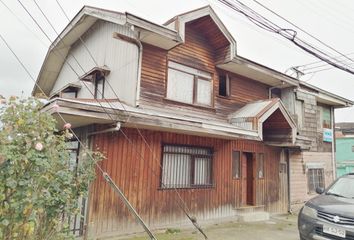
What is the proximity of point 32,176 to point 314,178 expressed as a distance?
48.7 ft

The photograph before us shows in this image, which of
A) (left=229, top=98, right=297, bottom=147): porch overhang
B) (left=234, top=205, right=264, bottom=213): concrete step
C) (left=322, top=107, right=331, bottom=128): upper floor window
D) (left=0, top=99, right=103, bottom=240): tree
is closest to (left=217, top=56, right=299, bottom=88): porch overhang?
(left=229, top=98, right=297, bottom=147): porch overhang

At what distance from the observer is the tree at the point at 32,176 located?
321cm

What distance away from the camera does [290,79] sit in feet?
43.6

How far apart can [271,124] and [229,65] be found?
3.08m

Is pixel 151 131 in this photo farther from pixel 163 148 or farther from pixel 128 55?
pixel 128 55

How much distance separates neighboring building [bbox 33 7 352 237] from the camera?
791cm

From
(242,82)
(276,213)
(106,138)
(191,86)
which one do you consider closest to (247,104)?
(242,82)

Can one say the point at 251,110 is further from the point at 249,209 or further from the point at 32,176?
the point at 32,176

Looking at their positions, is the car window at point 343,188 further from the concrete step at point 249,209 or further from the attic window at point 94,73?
the attic window at point 94,73

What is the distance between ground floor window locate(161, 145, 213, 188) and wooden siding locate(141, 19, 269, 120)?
1.46m

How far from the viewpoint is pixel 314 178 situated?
15.0m

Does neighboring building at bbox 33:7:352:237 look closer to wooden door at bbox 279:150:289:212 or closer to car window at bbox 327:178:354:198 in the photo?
wooden door at bbox 279:150:289:212

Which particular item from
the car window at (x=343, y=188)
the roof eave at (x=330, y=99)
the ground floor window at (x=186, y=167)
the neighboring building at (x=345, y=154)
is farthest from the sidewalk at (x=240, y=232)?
the neighboring building at (x=345, y=154)

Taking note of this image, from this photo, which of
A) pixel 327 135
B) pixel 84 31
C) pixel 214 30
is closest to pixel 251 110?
pixel 214 30
